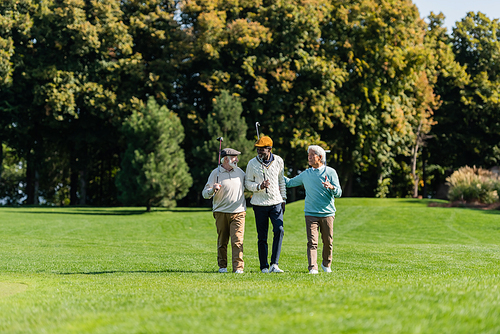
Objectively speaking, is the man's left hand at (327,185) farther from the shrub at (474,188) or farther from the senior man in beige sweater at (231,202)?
the shrub at (474,188)

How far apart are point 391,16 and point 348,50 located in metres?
3.36

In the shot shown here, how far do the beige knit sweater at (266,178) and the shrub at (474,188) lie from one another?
72.4 feet

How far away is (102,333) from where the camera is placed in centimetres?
420

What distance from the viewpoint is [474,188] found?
28.6 meters

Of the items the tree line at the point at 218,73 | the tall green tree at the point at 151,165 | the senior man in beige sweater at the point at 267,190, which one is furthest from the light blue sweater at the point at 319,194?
the tree line at the point at 218,73

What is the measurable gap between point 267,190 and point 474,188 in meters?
22.4

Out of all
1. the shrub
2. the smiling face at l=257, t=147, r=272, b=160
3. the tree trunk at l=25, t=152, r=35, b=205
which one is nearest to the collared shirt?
the smiling face at l=257, t=147, r=272, b=160

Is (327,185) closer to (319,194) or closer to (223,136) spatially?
(319,194)

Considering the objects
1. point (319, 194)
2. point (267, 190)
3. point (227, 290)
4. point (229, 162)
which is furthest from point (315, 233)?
point (227, 290)

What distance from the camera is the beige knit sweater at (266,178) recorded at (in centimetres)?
921

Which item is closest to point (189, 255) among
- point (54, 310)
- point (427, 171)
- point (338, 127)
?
point (54, 310)

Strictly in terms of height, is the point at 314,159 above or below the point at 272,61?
below

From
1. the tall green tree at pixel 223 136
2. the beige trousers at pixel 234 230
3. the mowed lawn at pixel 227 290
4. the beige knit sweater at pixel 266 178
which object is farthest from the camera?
the tall green tree at pixel 223 136

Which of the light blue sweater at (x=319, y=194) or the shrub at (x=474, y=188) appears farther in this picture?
the shrub at (x=474, y=188)
